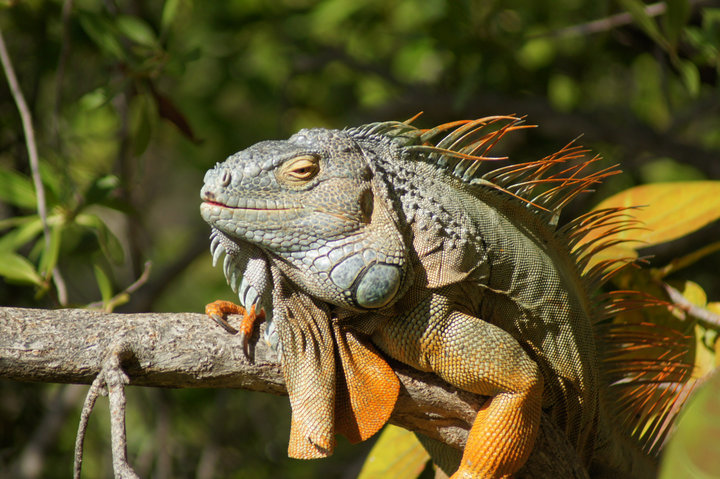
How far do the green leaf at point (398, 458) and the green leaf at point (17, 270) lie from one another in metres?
1.86

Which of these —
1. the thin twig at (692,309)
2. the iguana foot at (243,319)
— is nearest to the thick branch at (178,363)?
the iguana foot at (243,319)

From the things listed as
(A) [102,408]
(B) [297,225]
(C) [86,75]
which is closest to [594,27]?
(B) [297,225]

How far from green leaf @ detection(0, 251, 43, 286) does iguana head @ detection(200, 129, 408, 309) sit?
1.34 metres

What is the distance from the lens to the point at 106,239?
3.70 meters

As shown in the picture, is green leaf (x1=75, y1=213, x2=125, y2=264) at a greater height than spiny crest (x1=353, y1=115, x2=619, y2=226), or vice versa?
→ spiny crest (x1=353, y1=115, x2=619, y2=226)

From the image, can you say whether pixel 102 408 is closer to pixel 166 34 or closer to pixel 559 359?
pixel 166 34

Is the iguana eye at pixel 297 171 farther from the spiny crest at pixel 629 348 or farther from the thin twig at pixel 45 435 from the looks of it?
the thin twig at pixel 45 435

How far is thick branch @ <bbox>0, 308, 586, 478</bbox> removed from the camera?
2.35 meters

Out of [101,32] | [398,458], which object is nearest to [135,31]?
[101,32]

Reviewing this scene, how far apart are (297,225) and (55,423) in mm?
3421

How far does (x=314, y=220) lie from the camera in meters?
2.49

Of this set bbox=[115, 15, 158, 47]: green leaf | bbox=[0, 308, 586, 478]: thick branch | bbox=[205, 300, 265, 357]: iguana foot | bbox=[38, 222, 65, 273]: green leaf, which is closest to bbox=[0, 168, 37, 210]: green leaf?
bbox=[38, 222, 65, 273]: green leaf

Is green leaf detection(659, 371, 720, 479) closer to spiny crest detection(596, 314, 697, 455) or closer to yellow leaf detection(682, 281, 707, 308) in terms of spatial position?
spiny crest detection(596, 314, 697, 455)

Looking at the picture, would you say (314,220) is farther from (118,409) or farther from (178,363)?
(118,409)
